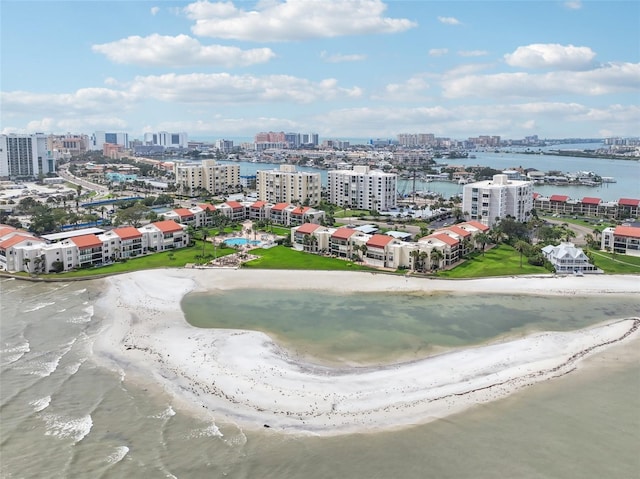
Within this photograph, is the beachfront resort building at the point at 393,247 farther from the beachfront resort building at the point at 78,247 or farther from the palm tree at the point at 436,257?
the beachfront resort building at the point at 78,247

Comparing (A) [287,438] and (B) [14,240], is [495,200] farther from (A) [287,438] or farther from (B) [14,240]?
(B) [14,240]

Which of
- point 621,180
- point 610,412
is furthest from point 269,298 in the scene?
point 621,180

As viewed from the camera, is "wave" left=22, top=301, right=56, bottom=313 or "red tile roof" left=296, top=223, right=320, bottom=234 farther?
"red tile roof" left=296, top=223, right=320, bottom=234

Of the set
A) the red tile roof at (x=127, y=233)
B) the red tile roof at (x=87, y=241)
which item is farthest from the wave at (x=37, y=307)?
the red tile roof at (x=127, y=233)

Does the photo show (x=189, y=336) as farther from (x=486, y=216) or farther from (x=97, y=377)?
(x=486, y=216)

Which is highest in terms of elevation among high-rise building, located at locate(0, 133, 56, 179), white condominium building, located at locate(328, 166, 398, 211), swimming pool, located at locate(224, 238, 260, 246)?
high-rise building, located at locate(0, 133, 56, 179)

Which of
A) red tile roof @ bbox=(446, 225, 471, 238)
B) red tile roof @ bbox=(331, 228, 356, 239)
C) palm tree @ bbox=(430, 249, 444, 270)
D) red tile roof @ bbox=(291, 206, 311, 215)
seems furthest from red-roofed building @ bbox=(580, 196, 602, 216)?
red tile roof @ bbox=(331, 228, 356, 239)

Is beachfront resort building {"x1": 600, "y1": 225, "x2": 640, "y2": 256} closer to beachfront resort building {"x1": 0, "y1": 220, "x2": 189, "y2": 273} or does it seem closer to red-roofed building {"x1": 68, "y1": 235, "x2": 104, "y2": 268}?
beachfront resort building {"x1": 0, "y1": 220, "x2": 189, "y2": 273}

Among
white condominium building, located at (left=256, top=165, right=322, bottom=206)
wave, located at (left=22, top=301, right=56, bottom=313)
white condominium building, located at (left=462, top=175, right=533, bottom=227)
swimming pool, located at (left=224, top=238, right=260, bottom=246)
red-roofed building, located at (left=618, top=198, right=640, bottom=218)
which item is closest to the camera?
wave, located at (left=22, top=301, right=56, bottom=313)
